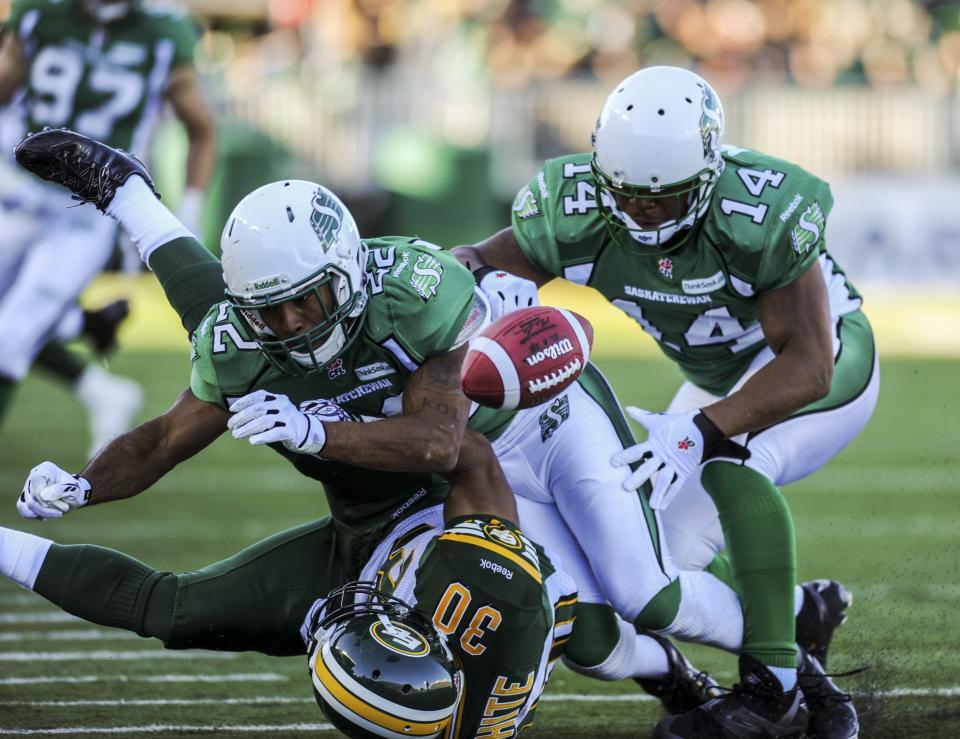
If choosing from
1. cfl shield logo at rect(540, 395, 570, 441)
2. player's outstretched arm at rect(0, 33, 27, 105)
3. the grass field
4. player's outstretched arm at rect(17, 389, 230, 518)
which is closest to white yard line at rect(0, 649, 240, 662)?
the grass field

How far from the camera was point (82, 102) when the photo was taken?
24.4ft

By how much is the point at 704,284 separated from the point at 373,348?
102 cm

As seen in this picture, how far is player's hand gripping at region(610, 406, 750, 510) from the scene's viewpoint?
4184mm

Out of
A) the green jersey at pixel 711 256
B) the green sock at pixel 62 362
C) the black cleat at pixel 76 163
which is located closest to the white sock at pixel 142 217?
the black cleat at pixel 76 163

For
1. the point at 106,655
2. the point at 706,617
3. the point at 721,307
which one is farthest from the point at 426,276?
the point at 106,655

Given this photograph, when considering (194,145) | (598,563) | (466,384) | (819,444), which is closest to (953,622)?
(819,444)

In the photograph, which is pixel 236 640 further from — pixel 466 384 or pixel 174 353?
pixel 174 353

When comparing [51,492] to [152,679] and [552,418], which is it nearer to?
[152,679]

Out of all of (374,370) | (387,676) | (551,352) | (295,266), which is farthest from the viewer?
(374,370)

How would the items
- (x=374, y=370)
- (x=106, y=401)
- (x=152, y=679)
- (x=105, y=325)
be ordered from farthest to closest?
(x=106, y=401)
(x=105, y=325)
(x=152, y=679)
(x=374, y=370)

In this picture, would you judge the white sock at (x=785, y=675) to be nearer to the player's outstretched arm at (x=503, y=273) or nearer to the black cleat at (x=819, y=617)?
the black cleat at (x=819, y=617)

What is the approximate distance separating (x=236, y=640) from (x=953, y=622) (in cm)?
261

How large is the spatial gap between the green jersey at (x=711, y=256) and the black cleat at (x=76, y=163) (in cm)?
116

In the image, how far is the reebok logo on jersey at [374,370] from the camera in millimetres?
3931
